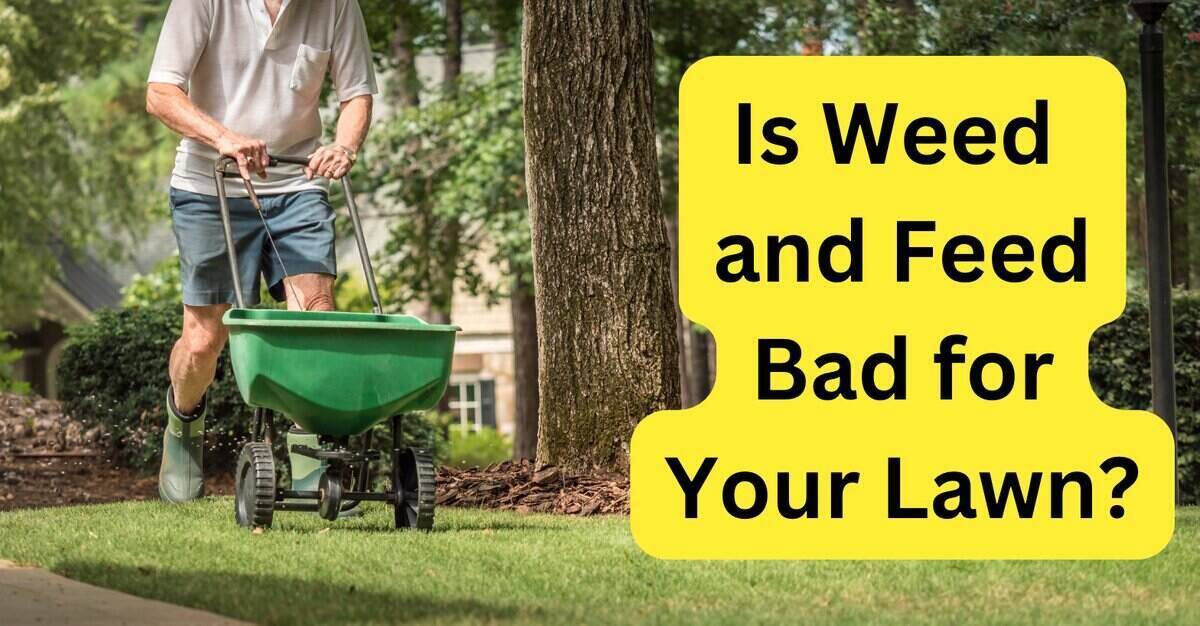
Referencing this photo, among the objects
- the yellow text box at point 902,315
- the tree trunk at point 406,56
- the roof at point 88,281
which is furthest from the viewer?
the roof at point 88,281

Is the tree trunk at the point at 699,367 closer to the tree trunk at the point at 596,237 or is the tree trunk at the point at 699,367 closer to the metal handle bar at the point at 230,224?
the tree trunk at the point at 596,237

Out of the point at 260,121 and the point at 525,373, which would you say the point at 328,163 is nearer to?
the point at 260,121

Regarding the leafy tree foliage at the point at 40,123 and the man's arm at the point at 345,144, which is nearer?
the man's arm at the point at 345,144

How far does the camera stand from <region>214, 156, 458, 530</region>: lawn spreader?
6004mm

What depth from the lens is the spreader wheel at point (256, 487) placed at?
630cm

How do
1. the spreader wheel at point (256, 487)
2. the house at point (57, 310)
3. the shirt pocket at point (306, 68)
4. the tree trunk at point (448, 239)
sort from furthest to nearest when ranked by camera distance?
the house at point (57, 310)
the tree trunk at point (448, 239)
the shirt pocket at point (306, 68)
the spreader wheel at point (256, 487)

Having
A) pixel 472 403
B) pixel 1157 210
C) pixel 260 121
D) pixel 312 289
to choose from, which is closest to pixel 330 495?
pixel 312 289

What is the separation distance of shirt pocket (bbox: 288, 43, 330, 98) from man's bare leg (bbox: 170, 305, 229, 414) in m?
0.91

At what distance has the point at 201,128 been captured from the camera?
260 inches

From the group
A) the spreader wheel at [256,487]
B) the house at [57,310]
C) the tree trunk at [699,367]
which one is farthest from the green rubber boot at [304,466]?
the house at [57,310]

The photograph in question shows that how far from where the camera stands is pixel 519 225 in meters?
17.4

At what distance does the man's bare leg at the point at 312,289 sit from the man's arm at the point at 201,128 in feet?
1.62

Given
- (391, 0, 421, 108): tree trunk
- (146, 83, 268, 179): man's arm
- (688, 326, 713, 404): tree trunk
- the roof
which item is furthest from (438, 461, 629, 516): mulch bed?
the roof

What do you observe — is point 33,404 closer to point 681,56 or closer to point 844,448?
point 681,56
